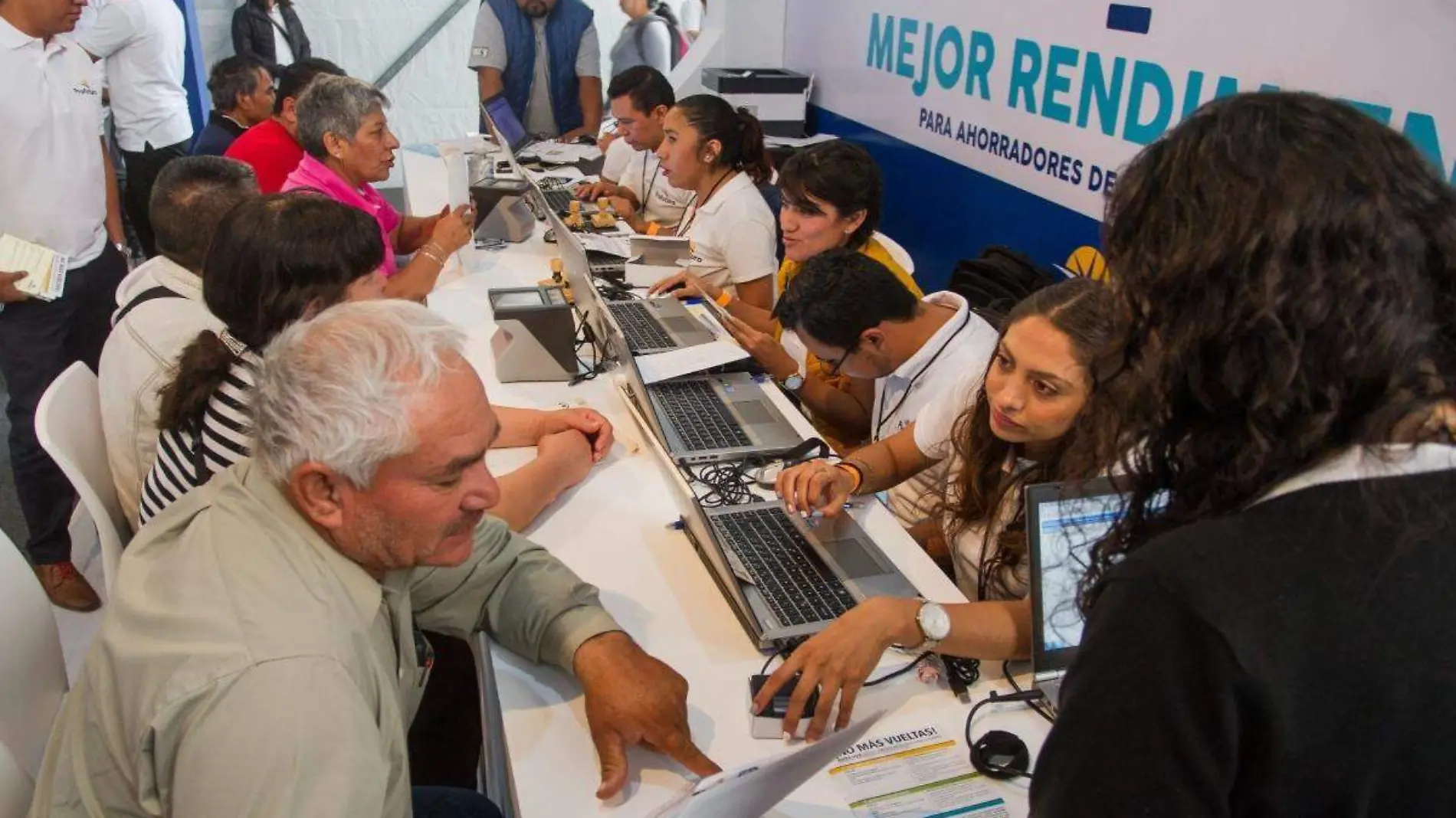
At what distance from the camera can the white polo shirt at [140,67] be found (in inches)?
173

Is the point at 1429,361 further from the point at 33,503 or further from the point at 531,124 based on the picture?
the point at 531,124

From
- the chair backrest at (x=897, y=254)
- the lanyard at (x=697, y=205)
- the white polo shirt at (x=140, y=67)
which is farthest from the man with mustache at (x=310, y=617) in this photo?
the white polo shirt at (x=140, y=67)

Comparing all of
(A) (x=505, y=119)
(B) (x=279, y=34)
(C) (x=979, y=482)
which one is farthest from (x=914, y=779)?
(B) (x=279, y=34)

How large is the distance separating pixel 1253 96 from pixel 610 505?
1.35 m

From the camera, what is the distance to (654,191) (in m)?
4.17

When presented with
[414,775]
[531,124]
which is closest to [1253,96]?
[414,775]

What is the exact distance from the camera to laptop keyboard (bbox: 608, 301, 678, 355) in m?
2.43

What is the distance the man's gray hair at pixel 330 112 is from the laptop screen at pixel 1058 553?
254 centimetres

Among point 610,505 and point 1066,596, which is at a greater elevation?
point 1066,596

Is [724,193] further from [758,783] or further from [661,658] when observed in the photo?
[758,783]

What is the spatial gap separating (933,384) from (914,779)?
3.55 feet

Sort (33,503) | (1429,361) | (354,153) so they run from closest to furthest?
1. (1429,361)
2. (33,503)
3. (354,153)

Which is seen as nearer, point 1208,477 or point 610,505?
point 1208,477

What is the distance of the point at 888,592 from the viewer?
149cm
